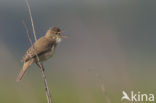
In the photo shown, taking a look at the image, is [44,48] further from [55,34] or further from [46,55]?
[55,34]

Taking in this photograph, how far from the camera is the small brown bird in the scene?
4758 mm

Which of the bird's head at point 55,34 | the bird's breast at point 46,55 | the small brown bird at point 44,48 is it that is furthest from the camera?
the bird's head at point 55,34

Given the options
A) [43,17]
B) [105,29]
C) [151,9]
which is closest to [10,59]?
[105,29]

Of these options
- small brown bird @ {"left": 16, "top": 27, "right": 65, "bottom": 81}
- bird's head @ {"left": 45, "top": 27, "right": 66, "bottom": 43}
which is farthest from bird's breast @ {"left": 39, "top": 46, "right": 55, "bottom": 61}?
bird's head @ {"left": 45, "top": 27, "right": 66, "bottom": 43}

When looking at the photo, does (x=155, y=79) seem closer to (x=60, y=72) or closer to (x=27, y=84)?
(x=60, y=72)

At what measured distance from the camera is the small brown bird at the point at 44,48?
476 centimetres

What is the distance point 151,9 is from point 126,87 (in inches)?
2803

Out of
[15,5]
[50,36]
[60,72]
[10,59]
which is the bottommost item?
[10,59]

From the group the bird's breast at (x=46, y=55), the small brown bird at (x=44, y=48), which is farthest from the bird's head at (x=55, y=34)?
the bird's breast at (x=46, y=55)

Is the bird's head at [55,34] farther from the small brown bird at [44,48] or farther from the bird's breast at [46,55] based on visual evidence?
the bird's breast at [46,55]

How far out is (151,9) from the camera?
74062 millimetres

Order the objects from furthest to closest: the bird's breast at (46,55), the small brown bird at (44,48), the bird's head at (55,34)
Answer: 1. the bird's head at (55,34)
2. the bird's breast at (46,55)
3. the small brown bird at (44,48)

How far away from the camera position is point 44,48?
5145 mm

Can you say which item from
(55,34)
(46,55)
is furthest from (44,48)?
(55,34)
